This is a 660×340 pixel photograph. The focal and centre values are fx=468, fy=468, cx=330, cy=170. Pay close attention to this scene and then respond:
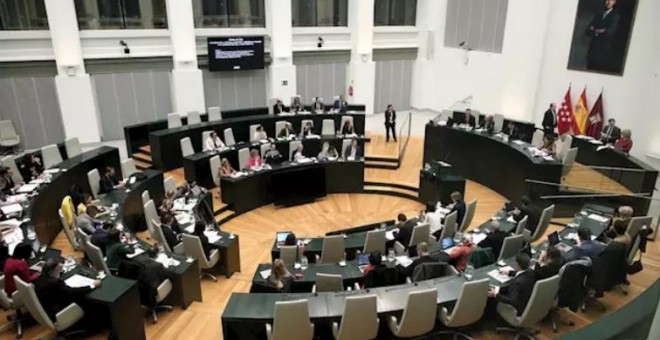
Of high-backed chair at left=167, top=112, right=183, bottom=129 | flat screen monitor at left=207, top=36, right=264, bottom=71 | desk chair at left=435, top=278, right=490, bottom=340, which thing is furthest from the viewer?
flat screen monitor at left=207, top=36, right=264, bottom=71

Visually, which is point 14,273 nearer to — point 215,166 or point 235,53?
point 215,166

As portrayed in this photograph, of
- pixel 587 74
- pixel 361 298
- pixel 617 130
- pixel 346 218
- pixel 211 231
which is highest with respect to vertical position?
pixel 587 74

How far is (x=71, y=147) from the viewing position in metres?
12.0

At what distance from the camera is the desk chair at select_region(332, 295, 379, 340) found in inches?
209

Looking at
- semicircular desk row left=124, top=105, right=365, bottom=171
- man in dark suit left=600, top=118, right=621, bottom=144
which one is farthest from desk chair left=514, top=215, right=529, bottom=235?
semicircular desk row left=124, top=105, right=365, bottom=171

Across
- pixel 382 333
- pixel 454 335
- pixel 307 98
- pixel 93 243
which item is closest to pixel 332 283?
pixel 382 333

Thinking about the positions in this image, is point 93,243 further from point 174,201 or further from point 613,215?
point 613,215

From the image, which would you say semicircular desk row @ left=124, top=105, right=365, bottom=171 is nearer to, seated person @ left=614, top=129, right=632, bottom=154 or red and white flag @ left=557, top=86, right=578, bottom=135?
red and white flag @ left=557, top=86, right=578, bottom=135

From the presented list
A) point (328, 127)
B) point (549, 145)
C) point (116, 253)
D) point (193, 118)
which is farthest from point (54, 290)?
point (549, 145)

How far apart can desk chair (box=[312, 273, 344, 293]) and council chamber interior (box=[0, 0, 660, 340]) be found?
0.03 meters

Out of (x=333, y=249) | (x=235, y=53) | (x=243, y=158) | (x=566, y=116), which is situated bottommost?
(x=333, y=249)

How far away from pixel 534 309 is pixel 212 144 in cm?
943

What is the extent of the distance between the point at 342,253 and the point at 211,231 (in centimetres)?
260

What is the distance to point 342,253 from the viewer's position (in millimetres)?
8039
